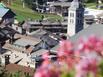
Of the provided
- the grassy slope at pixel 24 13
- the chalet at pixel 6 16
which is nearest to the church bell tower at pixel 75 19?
the chalet at pixel 6 16

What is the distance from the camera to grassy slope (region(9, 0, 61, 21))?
6168cm

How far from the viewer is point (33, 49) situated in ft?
114

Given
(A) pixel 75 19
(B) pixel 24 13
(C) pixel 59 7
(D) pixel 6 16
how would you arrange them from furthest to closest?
(C) pixel 59 7, (B) pixel 24 13, (D) pixel 6 16, (A) pixel 75 19

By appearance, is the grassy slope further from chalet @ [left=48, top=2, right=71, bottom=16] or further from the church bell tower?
the church bell tower

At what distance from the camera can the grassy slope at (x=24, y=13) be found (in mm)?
61681

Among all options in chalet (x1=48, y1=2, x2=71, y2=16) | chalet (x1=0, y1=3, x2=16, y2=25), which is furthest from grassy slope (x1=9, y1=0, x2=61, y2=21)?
chalet (x1=0, y1=3, x2=16, y2=25)

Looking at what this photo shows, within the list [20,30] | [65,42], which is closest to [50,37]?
[20,30]

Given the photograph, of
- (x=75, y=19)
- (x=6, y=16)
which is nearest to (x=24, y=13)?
(x=6, y=16)

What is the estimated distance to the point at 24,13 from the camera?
208 feet

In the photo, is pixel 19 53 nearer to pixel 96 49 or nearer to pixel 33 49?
pixel 33 49

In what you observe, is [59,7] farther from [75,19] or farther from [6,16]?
[75,19]

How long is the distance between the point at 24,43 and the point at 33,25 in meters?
15.2

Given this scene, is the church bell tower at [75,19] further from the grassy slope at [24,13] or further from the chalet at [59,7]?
the chalet at [59,7]

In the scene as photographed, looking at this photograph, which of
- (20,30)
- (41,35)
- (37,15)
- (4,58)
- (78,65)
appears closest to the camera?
(78,65)
